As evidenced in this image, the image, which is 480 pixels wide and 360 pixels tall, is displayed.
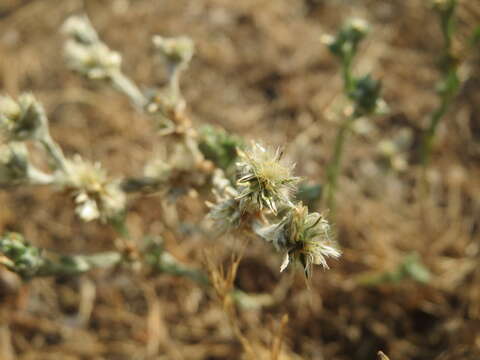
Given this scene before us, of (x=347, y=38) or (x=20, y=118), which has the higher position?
(x=347, y=38)

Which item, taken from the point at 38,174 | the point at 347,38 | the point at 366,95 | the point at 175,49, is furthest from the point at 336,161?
the point at 38,174

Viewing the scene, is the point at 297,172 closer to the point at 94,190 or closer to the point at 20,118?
the point at 94,190

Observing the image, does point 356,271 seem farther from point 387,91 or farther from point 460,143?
point 387,91

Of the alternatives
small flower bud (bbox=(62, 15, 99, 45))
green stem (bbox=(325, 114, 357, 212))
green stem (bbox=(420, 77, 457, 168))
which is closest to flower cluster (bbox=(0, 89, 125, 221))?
small flower bud (bbox=(62, 15, 99, 45))

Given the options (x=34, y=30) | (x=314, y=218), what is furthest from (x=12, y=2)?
(x=314, y=218)

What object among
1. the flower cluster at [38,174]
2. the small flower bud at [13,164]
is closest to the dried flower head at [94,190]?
the flower cluster at [38,174]

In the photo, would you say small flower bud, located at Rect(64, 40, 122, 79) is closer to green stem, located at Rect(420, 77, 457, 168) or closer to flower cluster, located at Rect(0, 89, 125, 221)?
flower cluster, located at Rect(0, 89, 125, 221)
